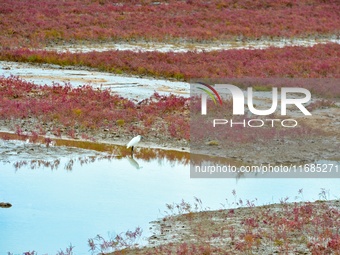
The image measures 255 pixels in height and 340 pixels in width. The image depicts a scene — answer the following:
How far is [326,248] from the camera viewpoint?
460 inches

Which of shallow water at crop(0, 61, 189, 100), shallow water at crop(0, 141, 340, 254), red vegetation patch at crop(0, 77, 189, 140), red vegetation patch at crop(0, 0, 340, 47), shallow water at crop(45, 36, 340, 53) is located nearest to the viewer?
shallow water at crop(0, 141, 340, 254)

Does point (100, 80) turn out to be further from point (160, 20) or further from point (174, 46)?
point (160, 20)

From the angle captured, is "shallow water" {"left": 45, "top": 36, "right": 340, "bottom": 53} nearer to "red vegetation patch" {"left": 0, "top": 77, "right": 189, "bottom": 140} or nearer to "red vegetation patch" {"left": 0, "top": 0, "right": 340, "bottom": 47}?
"red vegetation patch" {"left": 0, "top": 0, "right": 340, "bottom": 47}

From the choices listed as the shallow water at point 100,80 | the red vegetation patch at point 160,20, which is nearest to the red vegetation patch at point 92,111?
the shallow water at point 100,80

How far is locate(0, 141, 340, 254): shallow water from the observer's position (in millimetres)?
13133

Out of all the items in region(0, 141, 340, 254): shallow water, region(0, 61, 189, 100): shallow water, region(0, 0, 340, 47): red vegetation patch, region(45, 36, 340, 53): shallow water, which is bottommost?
region(0, 141, 340, 254): shallow water

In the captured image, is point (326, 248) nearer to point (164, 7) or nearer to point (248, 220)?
point (248, 220)

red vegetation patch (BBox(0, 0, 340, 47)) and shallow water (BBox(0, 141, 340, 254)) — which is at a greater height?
red vegetation patch (BBox(0, 0, 340, 47))

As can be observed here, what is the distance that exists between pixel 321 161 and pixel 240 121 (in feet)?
12.7

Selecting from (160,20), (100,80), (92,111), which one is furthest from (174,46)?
(92,111)

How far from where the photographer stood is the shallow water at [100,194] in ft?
43.1

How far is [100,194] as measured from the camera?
1570cm

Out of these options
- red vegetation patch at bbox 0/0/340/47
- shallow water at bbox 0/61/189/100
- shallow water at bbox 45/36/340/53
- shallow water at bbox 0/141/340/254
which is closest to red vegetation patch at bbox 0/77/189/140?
shallow water at bbox 0/61/189/100

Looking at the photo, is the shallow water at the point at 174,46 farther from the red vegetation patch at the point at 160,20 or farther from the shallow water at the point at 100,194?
the shallow water at the point at 100,194
